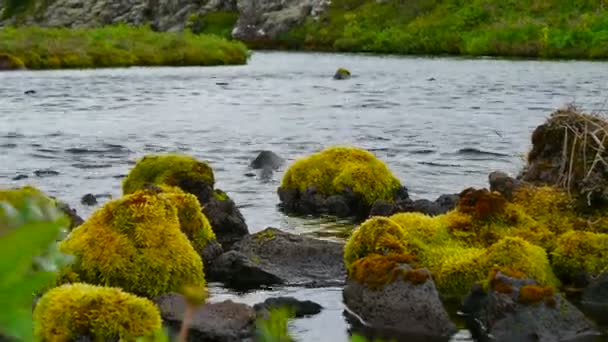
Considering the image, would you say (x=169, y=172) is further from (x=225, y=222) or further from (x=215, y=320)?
(x=215, y=320)

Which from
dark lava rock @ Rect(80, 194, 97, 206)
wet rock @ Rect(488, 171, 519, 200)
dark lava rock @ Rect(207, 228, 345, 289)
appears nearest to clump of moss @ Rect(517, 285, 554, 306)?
dark lava rock @ Rect(207, 228, 345, 289)

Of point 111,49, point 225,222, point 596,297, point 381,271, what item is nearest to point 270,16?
point 111,49

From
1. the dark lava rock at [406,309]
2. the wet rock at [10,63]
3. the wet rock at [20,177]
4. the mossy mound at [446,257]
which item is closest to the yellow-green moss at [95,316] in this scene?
the dark lava rock at [406,309]

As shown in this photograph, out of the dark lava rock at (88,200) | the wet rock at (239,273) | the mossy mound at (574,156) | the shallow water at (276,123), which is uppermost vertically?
the mossy mound at (574,156)

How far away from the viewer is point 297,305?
10648mm

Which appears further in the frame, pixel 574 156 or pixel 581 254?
pixel 574 156

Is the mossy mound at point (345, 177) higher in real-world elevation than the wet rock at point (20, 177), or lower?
higher

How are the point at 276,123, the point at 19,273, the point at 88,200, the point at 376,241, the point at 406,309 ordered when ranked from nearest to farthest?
the point at 19,273
the point at 406,309
the point at 376,241
the point at 88,200
the point at 276,123

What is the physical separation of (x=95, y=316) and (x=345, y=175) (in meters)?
8.99

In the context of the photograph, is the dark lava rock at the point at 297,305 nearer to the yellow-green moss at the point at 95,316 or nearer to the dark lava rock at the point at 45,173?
the yellow-green moss at the point at 95,316

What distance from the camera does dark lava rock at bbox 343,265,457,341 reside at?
995 centimetres

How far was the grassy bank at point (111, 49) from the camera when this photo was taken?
60.4 m

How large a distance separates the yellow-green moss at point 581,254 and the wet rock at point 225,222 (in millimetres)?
4326

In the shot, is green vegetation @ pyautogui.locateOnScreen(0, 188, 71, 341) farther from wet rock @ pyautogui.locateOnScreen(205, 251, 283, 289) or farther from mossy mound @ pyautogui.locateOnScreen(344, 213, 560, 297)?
wet rock @ pyautogui.locateOnScreen(205, 251, 283, 289)
